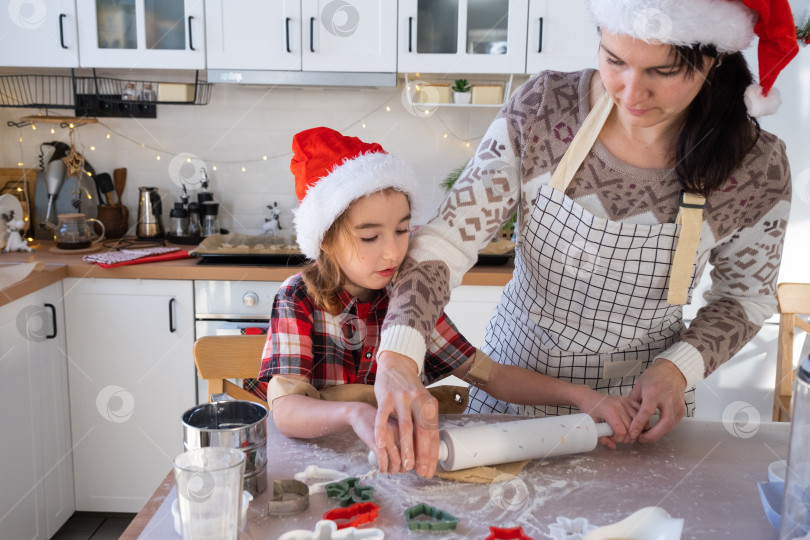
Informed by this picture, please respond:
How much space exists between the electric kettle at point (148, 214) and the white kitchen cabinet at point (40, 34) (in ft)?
1.69

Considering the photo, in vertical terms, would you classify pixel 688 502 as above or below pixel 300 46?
below

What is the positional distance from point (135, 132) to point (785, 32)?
2426 millimetres

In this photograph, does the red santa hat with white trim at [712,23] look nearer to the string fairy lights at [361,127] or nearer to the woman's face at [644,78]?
the woman's face at [644,78]

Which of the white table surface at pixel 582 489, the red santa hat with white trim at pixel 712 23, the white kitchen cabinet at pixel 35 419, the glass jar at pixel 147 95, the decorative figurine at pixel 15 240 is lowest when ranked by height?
the white kitchen cabinet at pixel 35 419

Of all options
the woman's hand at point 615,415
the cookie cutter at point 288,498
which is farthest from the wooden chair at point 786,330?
the cookie cutter at point 288,498

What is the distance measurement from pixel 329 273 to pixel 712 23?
0.72m

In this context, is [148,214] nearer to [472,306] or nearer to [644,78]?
[472,306]

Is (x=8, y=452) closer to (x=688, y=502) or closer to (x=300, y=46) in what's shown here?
(x=300, y=46)

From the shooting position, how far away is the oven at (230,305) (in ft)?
7.54

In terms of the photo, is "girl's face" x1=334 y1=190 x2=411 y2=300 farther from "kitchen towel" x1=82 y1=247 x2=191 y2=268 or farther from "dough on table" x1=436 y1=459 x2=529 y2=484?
"kitchen towel" x1=82 y1=247 x2=191 y2=268

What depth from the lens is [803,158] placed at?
2361 millimetres

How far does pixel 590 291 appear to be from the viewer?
1.17 meters

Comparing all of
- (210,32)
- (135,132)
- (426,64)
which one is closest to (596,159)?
(426,64)

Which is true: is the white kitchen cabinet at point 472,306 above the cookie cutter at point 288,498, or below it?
below
